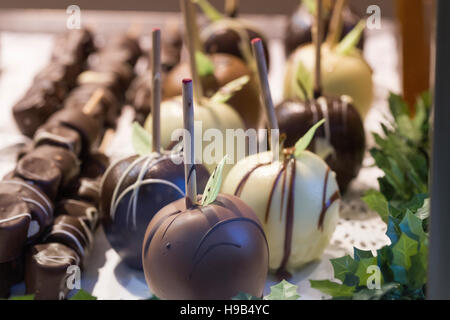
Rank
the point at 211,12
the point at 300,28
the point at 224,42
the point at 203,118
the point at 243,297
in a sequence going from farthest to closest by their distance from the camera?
the point at 300,28, the point at 211,12, the point at 224,42, the point at 203,118, the point at 243,297

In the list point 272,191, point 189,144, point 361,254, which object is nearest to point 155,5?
point 272,191

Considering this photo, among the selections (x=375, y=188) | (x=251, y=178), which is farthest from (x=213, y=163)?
(x=375, y=188)

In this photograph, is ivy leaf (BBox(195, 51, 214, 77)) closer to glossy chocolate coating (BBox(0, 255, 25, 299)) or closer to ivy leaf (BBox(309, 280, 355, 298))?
glossy chocolate coating (BBox(0, 255, 25, 299))

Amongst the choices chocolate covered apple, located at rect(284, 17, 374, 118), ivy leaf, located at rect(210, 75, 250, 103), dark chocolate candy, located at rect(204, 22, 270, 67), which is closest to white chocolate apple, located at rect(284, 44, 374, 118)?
chocolate covered apple, located at rect(284, 17, 374, 118)

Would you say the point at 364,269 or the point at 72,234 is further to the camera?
the point at 72,234

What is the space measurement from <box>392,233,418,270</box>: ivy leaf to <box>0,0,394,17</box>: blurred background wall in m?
0.38

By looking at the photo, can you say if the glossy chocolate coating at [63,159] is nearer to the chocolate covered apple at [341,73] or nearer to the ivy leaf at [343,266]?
the chocolate covered apple at [341,73]

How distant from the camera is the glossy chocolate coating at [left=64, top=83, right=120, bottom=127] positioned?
1.59 meters

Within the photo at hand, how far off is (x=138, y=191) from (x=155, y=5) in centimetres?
57

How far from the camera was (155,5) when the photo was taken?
1499 mm

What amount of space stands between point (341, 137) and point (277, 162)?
289mm

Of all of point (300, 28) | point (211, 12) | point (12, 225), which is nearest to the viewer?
point (12, 225)

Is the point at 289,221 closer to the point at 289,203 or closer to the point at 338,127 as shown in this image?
the point at 289,203

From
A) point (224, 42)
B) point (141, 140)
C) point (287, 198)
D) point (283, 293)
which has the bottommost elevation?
point (283, 293)
